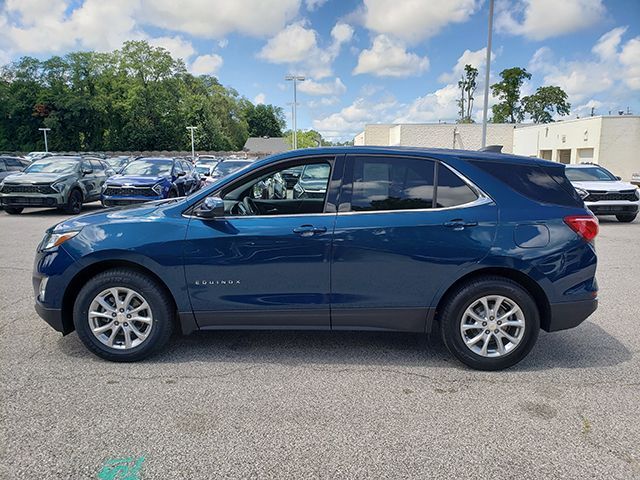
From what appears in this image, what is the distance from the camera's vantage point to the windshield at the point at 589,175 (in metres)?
13.2

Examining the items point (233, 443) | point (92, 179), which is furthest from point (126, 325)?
point (92, 179)

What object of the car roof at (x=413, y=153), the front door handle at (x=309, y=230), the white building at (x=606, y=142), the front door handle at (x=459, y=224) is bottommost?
the front door handle at (x=309, y=230)

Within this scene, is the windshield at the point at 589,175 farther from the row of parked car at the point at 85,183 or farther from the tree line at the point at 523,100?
the tree line at the point at 523,100

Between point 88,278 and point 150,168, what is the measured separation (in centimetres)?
1097

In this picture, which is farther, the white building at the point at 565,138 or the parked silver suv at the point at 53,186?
the white building at the point at 565,138

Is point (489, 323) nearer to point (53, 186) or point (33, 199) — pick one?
point (53, 186)

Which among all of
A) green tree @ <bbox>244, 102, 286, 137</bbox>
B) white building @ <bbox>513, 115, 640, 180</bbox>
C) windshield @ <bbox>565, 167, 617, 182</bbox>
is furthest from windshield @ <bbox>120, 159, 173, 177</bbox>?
green tree @ <bbox>244, 102, 286, 137</bbox>

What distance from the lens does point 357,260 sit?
3656 millimetres

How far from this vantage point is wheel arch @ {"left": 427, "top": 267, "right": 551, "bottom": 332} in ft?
12.2

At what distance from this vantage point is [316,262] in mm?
3666

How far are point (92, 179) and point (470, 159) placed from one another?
13.9 meters

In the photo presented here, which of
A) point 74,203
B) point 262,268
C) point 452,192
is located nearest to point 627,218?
point 452,192

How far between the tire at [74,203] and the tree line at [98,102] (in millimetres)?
57482

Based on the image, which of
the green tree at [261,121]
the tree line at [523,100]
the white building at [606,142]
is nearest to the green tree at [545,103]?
the tree line at [523,100]
